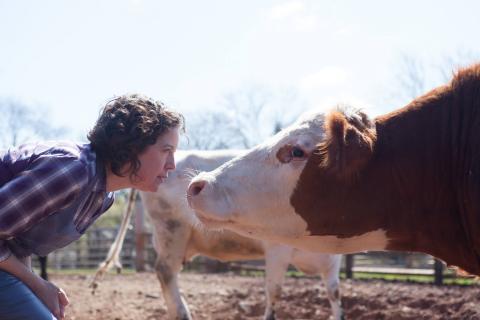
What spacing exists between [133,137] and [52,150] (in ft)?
1.31

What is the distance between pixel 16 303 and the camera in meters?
2.54

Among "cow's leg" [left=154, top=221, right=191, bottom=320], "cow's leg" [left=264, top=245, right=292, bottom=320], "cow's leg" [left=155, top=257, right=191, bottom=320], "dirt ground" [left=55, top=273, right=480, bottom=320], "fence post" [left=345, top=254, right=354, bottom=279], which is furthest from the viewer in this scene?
"fence post" [left=345, top=254, right=354, bottom=279]

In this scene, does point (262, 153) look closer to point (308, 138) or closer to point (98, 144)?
point (308, 138)

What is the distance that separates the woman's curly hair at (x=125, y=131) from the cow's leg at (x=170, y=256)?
14.3 ft

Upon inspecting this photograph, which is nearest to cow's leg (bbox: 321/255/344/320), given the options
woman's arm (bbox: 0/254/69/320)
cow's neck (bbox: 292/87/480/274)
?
cow's neck (bbox: 292/87/480/274)

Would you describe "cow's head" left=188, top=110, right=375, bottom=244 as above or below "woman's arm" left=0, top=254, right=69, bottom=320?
above

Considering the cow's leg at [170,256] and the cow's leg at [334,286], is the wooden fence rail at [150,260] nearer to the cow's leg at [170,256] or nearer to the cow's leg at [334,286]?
the cow's leg at [170,256]

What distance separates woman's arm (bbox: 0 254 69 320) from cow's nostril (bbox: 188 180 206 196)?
782 mm

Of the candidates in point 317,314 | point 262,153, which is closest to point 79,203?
point 262,153

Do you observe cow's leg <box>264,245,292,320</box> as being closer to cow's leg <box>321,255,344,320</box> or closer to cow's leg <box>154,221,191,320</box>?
cow's leg <box>321,255,344,320</box>

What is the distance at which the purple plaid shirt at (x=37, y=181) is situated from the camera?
8.13ft

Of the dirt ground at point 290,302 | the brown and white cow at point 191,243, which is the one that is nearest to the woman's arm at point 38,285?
the brown and white cow at point 191,243

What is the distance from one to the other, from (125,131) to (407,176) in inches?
52.5

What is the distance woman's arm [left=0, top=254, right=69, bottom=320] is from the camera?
8.49 ft
